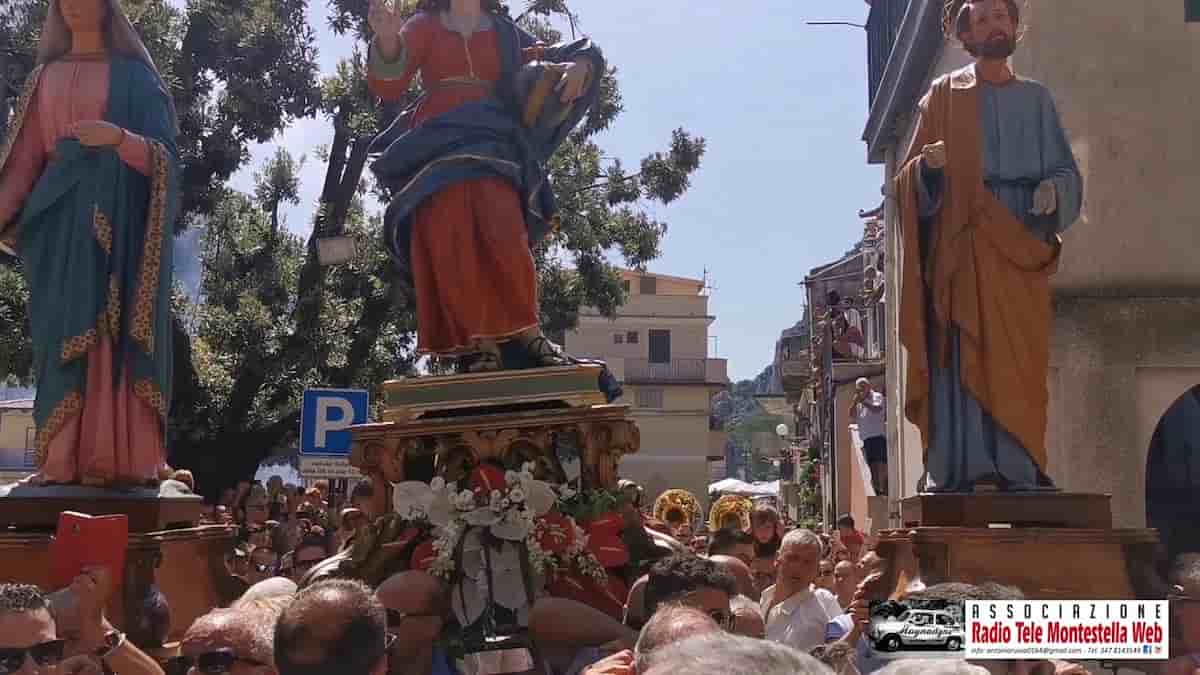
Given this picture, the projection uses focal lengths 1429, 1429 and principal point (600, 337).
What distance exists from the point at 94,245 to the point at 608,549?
2.75 meters

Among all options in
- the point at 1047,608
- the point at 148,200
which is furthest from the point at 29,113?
the point at 1047,608

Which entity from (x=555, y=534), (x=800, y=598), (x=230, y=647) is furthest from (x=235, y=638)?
(x=800, y=598)

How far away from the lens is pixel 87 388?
6.52 meters

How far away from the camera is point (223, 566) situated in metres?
6.93

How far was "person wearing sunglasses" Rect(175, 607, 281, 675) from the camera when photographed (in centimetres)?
357

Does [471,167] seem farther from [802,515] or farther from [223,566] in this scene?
[802,515]

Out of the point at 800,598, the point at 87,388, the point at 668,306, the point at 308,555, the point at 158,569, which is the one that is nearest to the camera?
the point at 800,598

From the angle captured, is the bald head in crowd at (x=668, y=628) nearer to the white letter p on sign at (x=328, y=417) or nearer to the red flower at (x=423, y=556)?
the red flower at (x=423, y=556)

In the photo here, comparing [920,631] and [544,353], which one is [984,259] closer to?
[544,353]

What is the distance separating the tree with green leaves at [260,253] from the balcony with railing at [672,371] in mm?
33468

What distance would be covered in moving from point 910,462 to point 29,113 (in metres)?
9.16

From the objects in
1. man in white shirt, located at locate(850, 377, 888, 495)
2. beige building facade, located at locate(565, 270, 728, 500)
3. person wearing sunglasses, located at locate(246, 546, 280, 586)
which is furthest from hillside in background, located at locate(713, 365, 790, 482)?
person wearing sunglasses, located at locate(246, 546, 280, 586)

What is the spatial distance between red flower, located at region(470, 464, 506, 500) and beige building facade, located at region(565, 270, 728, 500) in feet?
141

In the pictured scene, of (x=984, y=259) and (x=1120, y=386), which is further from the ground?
(x=984, y=259)
